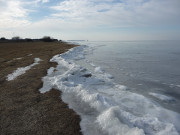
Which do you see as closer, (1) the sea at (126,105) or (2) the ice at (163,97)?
(1) the sea at (126,105)

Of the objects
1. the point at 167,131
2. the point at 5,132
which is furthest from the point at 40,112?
the point at 167,131

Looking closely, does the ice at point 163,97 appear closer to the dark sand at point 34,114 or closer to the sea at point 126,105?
the sea at point 126,105

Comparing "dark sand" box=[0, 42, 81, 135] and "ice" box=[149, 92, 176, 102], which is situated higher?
"dark sand" box=[0, 42, 81, 135]

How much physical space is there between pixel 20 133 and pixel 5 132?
492mm

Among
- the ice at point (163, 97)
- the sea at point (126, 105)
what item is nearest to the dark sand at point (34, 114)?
the sea at point (126, 105)

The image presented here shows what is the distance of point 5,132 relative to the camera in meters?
4.38

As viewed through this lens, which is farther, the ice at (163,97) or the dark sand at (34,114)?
the ice at (163,97)

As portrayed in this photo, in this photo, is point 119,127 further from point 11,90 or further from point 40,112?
point 11,90

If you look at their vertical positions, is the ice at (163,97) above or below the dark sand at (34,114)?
below

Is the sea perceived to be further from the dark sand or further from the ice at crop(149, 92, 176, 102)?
the dark sand

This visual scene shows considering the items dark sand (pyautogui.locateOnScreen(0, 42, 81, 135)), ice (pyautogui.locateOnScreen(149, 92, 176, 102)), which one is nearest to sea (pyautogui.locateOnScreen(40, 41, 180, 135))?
ice (pyautogui.locateOnScreen(149, 92, 176, 102))

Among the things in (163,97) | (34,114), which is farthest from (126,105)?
(34,114)

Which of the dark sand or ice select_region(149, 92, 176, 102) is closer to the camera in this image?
the dark sand

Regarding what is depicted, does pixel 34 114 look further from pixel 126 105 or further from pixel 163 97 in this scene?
pixel 163 97
